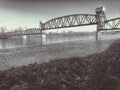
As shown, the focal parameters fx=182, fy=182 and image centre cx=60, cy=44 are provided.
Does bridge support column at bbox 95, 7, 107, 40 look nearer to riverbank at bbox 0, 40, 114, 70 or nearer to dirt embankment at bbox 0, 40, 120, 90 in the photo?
riverbank at bbox 0, 40, 114, 70

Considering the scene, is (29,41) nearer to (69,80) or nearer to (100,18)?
(100,18)

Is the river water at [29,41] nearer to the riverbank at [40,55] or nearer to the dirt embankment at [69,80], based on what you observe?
the riverbank at [40,55]

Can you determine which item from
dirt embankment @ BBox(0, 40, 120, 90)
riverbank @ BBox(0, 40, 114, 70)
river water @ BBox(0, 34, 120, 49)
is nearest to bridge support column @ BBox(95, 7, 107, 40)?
river water @ BBox(0, 34, 120, 49)

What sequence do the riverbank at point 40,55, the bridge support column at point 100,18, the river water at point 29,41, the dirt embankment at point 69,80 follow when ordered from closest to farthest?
1. the dirt embankment at point 69,80
2. the riverbank at point 40,55
3. the bridge support column at point 100,18
4. the river water at point 29,41

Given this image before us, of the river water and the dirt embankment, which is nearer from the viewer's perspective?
the dirt embankment

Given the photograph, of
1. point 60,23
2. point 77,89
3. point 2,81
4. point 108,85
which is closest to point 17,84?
point 2,81

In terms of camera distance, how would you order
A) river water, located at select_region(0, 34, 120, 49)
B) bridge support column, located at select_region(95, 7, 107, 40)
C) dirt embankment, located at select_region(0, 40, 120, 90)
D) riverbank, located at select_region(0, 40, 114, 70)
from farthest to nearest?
river water, located at select_region(0, 34, 120, 49) → bridge support column, located at select_region(95, 7, 107, 40) → riverbank, located at select_region(0, 40, 114, 70) → dirt embankment, located at select_region(0, 40, 120, 90)

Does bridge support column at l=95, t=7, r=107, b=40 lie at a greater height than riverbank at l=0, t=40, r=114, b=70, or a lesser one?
greater

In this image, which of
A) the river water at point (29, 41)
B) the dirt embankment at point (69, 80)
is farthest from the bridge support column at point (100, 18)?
the dirt embankment at point (69, 80)

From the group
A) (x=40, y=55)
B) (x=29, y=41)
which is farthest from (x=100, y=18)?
(x=29, y=41)

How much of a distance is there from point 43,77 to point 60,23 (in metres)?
63.1

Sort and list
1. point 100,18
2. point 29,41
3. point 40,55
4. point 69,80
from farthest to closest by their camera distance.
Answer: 1. point 29,41
2. point 100,18
3. point 40,55
4. point 69,80

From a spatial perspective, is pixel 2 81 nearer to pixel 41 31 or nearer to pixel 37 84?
pixel 37 84

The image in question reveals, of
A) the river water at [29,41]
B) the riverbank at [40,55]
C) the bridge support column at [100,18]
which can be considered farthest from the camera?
the river water at [29,41]
